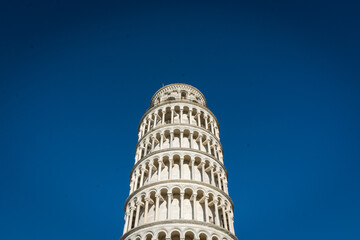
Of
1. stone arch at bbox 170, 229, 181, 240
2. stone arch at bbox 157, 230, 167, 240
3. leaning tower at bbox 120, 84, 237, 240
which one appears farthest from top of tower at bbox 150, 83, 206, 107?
stone arch at bbox 157, 230, 167, 240

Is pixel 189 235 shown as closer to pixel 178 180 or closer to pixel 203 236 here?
pixel 203 236

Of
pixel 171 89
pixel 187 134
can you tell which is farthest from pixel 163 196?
pixel 171 89

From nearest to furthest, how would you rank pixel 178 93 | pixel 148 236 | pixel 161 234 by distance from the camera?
pixel 161 234 → pixel 148 236 → pixel 178 93

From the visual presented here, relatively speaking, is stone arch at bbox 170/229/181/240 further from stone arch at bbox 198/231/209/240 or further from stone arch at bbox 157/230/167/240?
stone arch at bbox 198/231/209/240

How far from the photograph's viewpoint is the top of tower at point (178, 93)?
40.2 metres

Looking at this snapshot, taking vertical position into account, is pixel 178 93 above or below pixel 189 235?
above

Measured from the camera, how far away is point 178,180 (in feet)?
87.3

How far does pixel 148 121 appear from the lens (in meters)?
36.2

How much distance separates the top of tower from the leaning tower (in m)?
2.45

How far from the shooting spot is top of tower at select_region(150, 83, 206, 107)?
A: 4025 centimetres

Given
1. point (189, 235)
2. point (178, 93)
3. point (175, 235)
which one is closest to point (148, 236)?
point (175, 235)

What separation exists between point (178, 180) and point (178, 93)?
54.0 ft

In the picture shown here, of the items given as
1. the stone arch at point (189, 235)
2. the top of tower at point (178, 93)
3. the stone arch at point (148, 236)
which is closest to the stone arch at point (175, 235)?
the stone arch at point (189, 235)

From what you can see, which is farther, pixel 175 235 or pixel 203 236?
pixel 175 235
